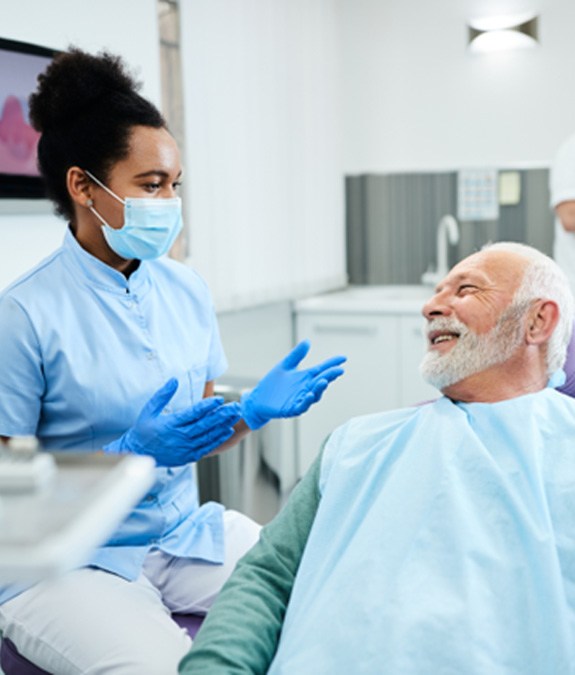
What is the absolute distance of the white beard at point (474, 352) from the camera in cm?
141

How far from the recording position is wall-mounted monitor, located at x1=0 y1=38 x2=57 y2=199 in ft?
6.50

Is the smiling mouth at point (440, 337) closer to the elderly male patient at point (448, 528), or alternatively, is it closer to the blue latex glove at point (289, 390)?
the elderly male patient at point (448, 528)

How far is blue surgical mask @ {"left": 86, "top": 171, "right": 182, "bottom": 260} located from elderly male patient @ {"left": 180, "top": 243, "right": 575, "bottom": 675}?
0.51m

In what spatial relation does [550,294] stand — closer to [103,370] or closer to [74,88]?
[103,370]

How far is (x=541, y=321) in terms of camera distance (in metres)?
1.44

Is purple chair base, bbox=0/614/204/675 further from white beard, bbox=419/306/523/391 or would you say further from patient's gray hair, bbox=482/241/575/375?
patient's gray hair, bbox=482/241/575/375

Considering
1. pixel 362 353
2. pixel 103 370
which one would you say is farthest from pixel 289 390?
pixel 362 353

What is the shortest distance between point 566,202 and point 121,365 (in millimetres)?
1662

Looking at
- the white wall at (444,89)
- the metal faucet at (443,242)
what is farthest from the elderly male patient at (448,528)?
the white wall at (444,89)

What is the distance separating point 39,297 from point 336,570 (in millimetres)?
694

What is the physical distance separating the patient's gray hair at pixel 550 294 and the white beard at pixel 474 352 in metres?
0.04

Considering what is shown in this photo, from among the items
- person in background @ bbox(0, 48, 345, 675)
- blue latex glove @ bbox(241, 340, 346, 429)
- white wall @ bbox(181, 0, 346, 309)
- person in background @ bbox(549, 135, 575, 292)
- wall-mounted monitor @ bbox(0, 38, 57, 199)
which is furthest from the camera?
white wall @ bbox(181, 0, 346, 309)

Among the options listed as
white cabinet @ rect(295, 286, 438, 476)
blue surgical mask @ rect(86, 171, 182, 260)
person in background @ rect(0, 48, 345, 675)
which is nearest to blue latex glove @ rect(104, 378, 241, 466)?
person in background @ rect(0, 48, 345, 675)

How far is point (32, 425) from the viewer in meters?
1.43
